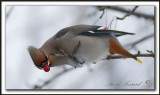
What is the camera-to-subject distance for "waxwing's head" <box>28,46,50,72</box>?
5.64 feet

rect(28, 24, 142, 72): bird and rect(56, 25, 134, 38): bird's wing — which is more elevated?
rect(56, 25, 134, 38): bird's wing

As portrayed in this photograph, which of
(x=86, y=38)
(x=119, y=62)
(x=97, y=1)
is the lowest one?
(x=119, y=62)

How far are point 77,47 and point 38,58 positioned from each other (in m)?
0.34

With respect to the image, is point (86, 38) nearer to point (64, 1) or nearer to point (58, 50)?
point (58, 50)

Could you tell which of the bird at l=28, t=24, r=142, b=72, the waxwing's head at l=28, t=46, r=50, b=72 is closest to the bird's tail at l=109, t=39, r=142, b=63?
the bird at l=28, t=24, r=142, b=72

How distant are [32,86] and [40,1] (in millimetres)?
843

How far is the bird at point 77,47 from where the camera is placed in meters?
1.76

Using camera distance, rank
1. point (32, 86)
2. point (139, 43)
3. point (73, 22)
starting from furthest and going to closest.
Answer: point (32, 86) < point (73, 22) < point (139, 43)

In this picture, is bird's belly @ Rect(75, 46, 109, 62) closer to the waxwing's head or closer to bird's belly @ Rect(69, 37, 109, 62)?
bird's belly @ Rect(69, 37, 109, 62)

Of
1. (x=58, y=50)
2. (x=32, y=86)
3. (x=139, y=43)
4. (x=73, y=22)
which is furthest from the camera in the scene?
(x=32, y=86)

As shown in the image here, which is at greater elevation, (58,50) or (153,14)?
(153,14)

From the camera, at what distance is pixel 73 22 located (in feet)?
6.39

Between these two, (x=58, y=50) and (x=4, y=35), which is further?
(x=4, y=35)

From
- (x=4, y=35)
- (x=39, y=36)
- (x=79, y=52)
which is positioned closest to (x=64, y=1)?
(x=39, y=36)
